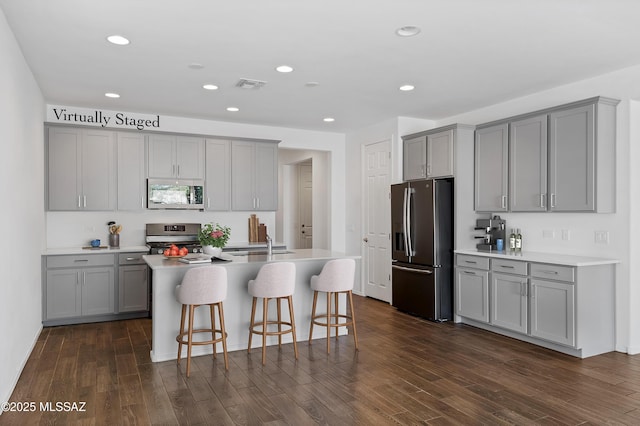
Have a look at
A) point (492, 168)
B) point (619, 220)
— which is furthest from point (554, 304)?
point (492, 168)

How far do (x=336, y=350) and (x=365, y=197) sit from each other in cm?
332

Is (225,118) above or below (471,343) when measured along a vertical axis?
above

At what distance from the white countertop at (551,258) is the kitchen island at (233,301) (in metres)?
1.76

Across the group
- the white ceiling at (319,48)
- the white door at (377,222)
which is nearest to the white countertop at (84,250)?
the white ceiling at (319,48)

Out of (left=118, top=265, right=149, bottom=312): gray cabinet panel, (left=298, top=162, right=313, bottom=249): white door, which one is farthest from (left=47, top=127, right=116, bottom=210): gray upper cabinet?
(left=298, top=162, right=313, bottom=249): white door

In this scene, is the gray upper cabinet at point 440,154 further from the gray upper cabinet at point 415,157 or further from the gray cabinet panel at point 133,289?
the gray cabinet panel at point 133,289

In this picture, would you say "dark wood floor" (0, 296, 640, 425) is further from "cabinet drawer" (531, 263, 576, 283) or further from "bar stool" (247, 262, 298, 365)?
"cabinet drawer" (531, 263, 576, 283)

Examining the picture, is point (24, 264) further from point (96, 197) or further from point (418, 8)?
point (418, 8)

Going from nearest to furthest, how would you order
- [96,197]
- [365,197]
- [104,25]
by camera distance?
[104,25]
[96,197]
[365,197]

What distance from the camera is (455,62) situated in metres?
4.24

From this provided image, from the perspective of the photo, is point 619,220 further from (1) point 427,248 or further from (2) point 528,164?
(1) point 427,248

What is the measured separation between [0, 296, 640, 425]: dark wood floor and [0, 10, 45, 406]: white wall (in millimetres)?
296

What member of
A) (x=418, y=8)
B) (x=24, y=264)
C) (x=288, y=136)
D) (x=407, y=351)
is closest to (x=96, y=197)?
(x=24, y=264)

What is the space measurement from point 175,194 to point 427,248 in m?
3.47
